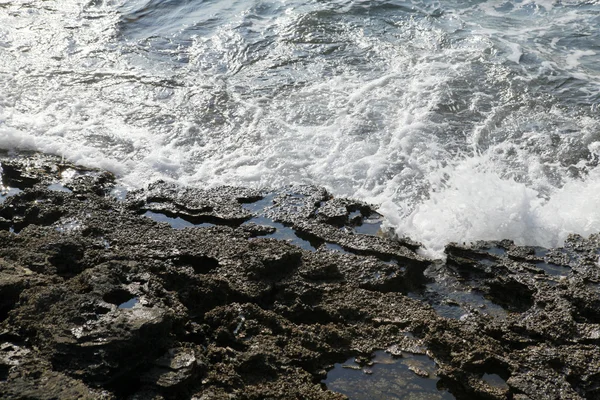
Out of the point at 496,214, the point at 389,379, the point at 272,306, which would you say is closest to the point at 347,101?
the point at 496,214

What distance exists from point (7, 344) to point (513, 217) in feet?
13.8

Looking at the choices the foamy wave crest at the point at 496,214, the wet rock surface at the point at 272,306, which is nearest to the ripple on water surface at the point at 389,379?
the wet rock surface at the point at 272,306

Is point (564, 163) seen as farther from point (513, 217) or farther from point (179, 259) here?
point (179, 259)

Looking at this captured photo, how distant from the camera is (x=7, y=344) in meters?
3.61

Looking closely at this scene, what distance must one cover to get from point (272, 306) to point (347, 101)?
167 inches

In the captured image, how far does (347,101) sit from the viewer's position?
816 cm

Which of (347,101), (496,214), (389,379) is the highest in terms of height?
(347,101)

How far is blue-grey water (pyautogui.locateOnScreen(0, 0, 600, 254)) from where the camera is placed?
633 centimetres

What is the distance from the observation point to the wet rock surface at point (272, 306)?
11.9 ft

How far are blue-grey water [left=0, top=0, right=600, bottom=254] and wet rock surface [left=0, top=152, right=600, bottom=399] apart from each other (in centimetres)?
64

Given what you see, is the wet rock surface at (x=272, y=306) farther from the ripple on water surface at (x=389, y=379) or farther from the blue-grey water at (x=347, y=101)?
the blue-grey water at (x=347, y=101)

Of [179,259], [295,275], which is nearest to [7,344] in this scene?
[179,259]

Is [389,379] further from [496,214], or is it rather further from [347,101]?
[347,101]

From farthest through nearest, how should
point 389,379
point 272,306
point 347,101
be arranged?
point 347,101 < point 272,306 < point 389,379
